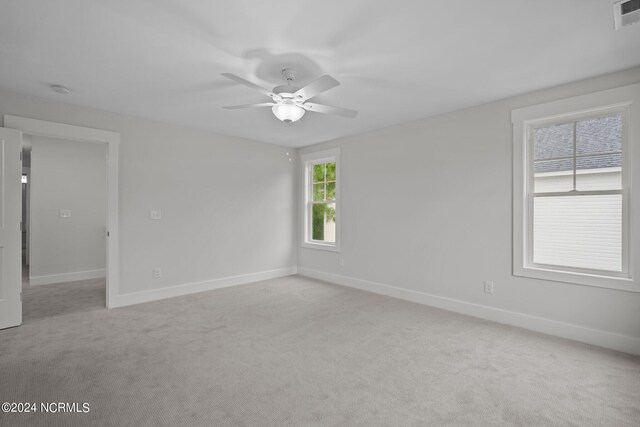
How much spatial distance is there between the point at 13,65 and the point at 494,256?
4885mm

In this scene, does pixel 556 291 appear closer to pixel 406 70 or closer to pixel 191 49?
pixel 406 70

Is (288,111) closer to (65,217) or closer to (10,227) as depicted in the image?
(10,227)

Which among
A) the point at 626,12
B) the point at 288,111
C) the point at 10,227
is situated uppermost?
the point at 626,12

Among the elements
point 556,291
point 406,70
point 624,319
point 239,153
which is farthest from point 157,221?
point 624,319

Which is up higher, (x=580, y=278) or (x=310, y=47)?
(x=310, y=47)

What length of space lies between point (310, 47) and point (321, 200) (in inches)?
136

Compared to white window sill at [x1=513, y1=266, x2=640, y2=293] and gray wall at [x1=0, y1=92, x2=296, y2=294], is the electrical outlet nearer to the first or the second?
white window sill at [x1=513, y1=266, x2=640, y2=293]

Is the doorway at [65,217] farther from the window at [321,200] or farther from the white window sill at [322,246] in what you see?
the window at [321,200]

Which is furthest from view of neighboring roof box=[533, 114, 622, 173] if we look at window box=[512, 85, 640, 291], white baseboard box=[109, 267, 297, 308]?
white baseboard box=[109, 267, 297, 308]

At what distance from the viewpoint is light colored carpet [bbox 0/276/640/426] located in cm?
185

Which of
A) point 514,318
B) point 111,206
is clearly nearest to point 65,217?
point 111,206

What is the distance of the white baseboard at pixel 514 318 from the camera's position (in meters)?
2.70

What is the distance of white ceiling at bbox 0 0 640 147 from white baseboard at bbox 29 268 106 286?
10.9ft

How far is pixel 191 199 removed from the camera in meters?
4.57
